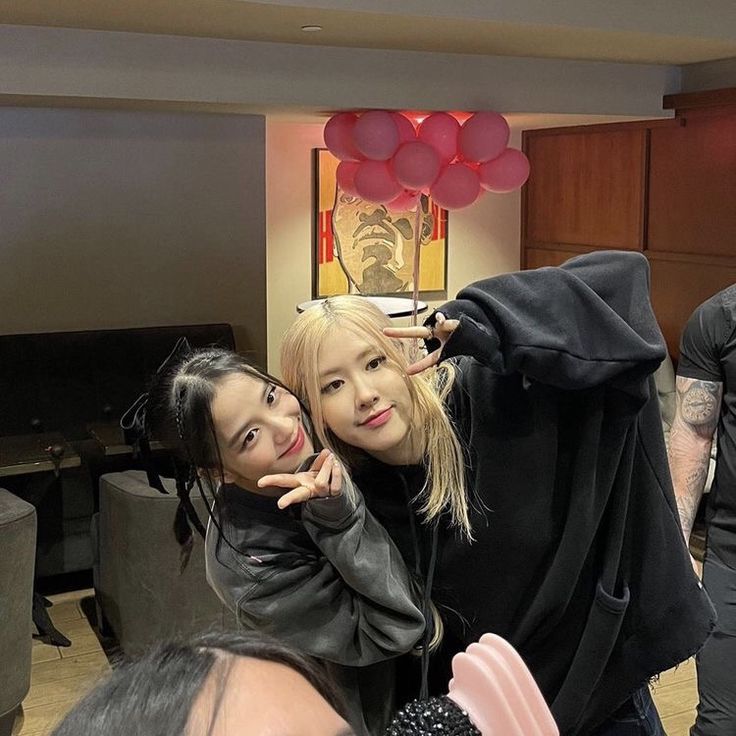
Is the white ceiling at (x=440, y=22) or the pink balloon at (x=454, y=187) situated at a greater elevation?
the white ceiling at (x=440, y=22)

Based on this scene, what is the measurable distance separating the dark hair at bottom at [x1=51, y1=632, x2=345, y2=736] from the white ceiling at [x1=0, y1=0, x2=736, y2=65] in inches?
104

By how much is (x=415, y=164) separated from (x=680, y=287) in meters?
1.72

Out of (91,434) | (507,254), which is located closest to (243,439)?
(91,434)

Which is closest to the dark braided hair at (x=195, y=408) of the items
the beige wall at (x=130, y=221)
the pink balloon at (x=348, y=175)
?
the pink balloon at (x=348, y=175)

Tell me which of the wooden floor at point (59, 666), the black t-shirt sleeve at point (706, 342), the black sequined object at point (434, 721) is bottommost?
the wooden floor at point (59, 666)

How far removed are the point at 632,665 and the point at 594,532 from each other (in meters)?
0.27

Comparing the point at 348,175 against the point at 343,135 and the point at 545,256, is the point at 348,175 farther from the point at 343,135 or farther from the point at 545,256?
the point at 545,256

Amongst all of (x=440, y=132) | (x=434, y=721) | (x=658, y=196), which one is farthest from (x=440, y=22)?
(x=434, y=721)

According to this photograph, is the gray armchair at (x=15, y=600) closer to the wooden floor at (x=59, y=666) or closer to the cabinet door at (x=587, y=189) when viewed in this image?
the wooden floor at (x=59, y=666)

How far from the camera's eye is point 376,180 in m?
4.27

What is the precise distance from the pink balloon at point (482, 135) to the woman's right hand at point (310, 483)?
326cm

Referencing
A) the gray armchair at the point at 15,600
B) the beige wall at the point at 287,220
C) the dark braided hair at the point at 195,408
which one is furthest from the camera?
the beige wall at the point at 287,220

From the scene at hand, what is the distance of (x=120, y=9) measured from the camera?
3.10 metres

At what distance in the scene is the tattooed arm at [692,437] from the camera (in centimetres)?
223
